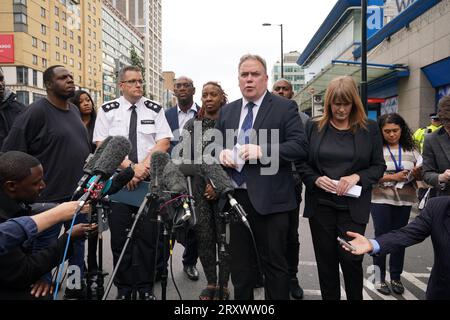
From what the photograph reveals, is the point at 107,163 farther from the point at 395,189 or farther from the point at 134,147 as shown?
the point at 395,189

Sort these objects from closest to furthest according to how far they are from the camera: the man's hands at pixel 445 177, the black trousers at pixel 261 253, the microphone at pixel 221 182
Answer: the microphone at pixel 221 182, the black trousers at pixel 261 253, the man's hands at pixel 445 177

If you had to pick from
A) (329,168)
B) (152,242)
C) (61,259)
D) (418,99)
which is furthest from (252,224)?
(418,99)

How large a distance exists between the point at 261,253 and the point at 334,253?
0.63 m

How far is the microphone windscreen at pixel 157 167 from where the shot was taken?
267cm

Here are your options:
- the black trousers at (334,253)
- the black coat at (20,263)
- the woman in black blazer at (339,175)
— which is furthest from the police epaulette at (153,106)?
the black trousers at (334,253)

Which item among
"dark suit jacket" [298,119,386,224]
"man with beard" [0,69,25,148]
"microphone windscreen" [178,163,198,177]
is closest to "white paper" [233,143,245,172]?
"microphone windscreen" [178,163,198,177]

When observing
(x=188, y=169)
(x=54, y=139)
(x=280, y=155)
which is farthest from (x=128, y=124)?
(x=280, y=155)

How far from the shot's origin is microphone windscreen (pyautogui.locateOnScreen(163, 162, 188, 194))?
2522mm

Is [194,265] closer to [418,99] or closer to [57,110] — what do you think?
[57,110]

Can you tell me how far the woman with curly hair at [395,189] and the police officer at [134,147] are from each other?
93.2 inches

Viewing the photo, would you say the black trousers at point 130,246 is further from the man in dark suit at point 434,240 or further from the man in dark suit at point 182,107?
the man in dark suit at point 434,240

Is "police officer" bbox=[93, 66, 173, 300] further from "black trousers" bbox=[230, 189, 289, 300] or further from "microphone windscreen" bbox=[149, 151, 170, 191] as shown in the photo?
"black trousers" bbox=[230, 189, 289, 300]

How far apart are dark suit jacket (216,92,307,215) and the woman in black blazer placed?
28 cm
